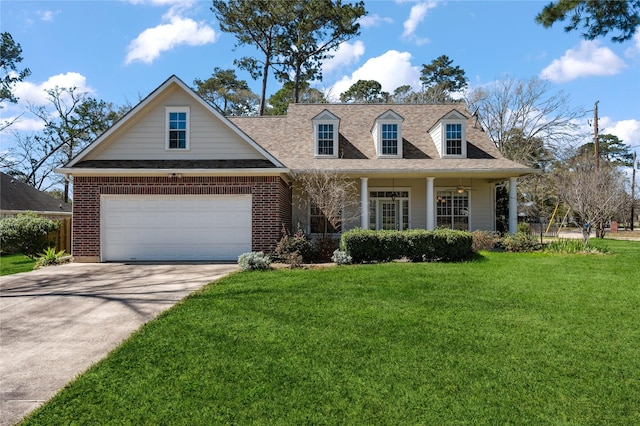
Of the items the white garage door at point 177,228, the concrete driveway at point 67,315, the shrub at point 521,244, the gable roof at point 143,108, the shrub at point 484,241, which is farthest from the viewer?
the shrub at point 521,244

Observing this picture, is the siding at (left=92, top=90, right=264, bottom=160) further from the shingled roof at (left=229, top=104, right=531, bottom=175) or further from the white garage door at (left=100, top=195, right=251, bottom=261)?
the shingled roof at (left=229, top=104, right=531, bottom=175)

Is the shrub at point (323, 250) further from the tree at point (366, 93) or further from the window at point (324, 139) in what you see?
the tree at point (366, 93)

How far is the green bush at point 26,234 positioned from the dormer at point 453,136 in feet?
51.5

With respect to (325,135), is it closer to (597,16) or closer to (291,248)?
(291,248)

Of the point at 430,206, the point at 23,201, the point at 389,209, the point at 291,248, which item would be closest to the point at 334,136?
the point at 389,209

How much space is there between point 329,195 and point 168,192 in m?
5.28

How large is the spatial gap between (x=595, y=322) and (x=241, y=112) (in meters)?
32.0

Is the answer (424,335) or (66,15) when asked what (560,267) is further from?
(66,15)

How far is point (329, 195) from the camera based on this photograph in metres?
13.0

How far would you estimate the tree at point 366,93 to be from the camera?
120 feet

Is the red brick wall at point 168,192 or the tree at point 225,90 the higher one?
the tree at point 225,90

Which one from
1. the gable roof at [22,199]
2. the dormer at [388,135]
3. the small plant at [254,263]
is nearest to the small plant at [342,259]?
the small plant at [254,263]

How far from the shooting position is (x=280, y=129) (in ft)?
58.3

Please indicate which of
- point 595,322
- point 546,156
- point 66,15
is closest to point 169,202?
point 66,15
